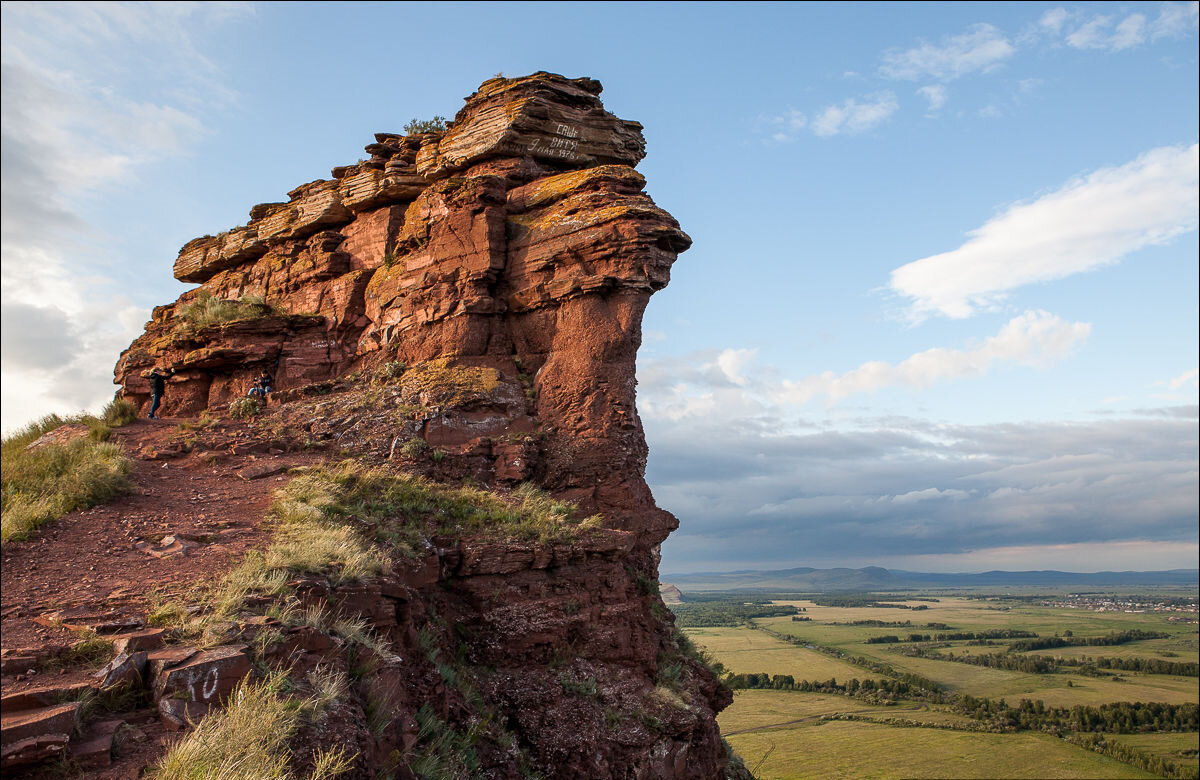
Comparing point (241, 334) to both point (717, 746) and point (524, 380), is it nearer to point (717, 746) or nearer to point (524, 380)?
point (524, 380)

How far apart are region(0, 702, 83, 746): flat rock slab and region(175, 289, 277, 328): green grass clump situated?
17845 millimetres

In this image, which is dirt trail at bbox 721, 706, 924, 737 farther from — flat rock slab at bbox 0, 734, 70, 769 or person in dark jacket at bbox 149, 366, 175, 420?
flat rock slab at bbox 0, 734, 70, 769

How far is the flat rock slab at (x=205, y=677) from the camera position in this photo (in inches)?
266

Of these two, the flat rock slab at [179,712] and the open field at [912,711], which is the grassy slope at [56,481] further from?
the open field at [912,711]


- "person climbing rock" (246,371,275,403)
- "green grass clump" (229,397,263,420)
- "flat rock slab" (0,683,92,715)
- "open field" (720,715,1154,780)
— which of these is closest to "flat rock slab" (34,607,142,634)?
"flat rock slab" (0,683,92,715)

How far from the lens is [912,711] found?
6384 cm

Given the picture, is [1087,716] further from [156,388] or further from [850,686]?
[156,388]

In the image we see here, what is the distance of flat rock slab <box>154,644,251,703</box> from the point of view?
6.75 metres

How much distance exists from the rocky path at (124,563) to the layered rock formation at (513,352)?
2776 mm

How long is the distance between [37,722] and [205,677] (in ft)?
4.51

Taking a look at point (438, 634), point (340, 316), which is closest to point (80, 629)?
point (438, 634)

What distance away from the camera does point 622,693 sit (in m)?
13.1

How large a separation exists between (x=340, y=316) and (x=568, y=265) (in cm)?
858

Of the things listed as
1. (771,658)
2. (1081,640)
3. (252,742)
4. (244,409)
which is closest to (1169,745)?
(771,658)
